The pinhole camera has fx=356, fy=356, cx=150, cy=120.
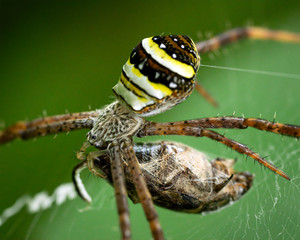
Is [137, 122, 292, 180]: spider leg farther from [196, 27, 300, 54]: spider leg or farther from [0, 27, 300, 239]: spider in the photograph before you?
[196, 27, 300, 54]: spider leg

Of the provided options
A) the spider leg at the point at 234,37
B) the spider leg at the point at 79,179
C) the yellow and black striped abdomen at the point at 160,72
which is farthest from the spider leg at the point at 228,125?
the spider leg at the point at 234,37

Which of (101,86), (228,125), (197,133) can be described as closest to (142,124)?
(197,133)

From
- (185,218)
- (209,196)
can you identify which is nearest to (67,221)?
(185,218)

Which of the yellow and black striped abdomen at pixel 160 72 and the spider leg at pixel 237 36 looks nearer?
the yellow and black striped abdomen at pixel 160 72

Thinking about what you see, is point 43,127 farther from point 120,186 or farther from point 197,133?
point 197,133

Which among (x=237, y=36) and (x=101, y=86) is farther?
(x=101, y=86)

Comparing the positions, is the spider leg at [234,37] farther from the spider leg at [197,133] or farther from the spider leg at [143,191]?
the spider leg at [143,191]
